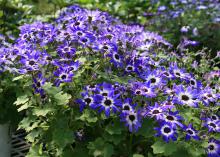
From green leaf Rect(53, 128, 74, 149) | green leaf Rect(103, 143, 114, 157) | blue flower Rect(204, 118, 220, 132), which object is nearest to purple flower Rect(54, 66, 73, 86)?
green leaf Rect(53, 128, 74, 149)

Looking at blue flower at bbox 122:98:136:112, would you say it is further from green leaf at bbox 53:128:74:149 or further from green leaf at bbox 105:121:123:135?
green leaf at bbox 53:128:74:149

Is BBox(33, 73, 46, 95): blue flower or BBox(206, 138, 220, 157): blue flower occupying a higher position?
BBox(33, 73, 46, 95): blue flower

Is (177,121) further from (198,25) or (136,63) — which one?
(198,25)

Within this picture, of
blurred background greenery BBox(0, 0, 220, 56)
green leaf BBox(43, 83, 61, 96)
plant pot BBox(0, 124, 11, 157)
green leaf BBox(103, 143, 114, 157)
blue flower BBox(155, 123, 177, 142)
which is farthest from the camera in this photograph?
blurred background greenery BBox(0, 0, 220, 56)

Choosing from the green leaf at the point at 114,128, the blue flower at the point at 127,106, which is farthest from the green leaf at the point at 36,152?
the blue flower at the point at 127,106

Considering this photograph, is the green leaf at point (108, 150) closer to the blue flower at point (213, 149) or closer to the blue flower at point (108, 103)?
the blue flower at point (108, 103)
